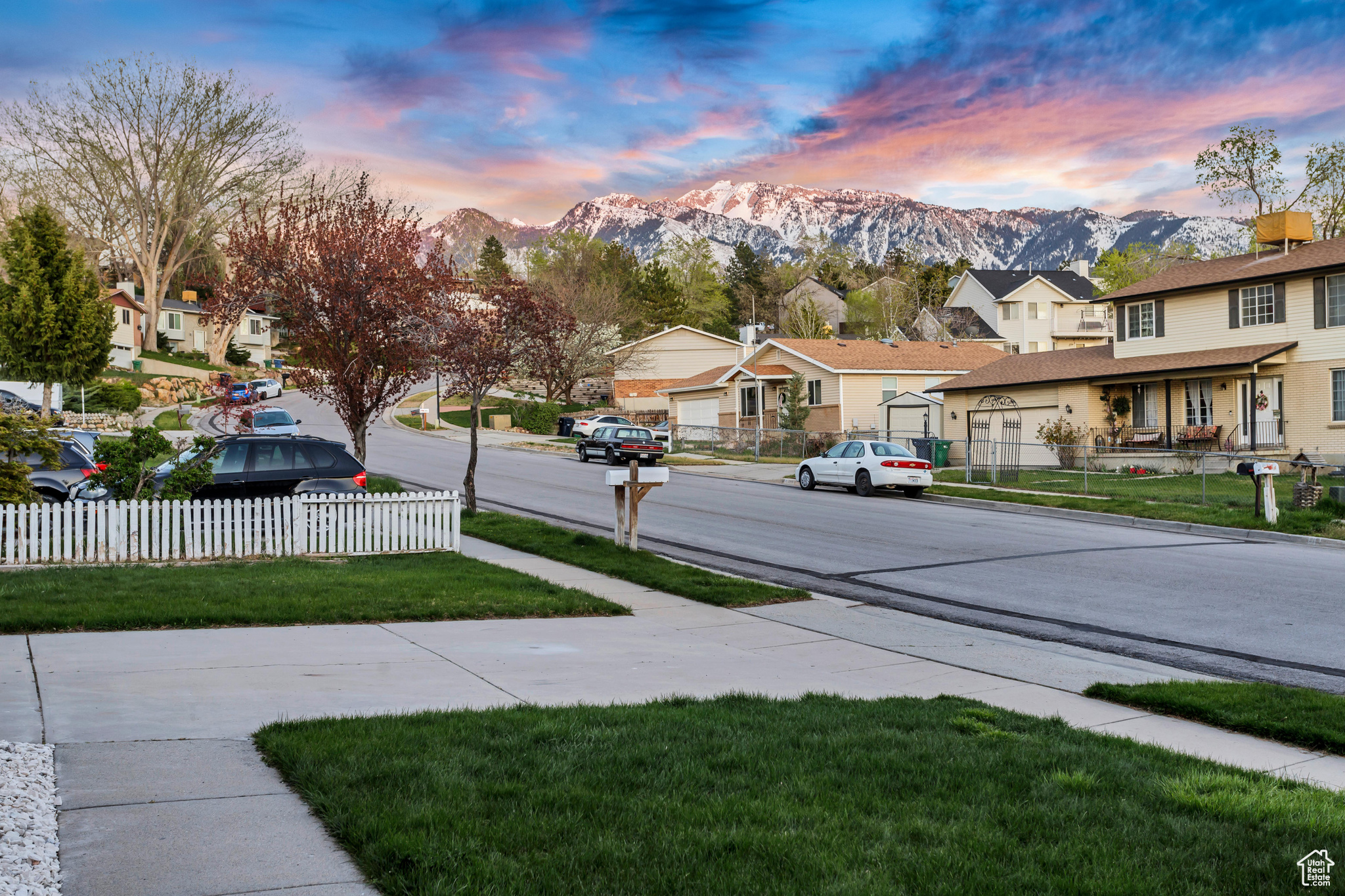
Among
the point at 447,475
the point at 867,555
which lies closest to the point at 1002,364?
the point at 447,475

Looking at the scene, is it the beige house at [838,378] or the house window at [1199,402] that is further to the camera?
the beige house at [838,378]

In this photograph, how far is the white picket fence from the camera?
43.2ft

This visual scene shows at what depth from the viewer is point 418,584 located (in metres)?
12.1

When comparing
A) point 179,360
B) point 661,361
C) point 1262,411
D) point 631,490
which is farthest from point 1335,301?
point 179,360

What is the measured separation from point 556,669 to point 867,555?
9.18 m

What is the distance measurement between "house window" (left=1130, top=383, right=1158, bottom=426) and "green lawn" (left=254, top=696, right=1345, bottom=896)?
109 ft

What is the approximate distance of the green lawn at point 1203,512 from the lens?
20109mm

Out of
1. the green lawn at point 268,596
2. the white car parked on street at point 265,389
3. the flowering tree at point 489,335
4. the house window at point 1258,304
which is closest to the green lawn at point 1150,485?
the house window at point 1258,304

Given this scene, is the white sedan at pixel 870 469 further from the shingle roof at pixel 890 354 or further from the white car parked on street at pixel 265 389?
the white car parked on street at pixel 265 389

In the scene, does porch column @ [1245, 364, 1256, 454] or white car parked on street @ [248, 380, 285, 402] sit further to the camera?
white car parked on street @ [248, 380, 285, 402]

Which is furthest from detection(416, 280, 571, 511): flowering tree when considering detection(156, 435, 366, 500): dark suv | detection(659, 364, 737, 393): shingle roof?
Answer: detection(659, 364, 737, 393): shingle roof

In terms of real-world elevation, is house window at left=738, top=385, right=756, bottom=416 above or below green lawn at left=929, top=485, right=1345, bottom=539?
above

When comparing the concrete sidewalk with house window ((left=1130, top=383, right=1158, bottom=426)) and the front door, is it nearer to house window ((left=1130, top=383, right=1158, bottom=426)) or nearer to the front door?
the front door

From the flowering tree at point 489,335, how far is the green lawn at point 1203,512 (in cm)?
1299
